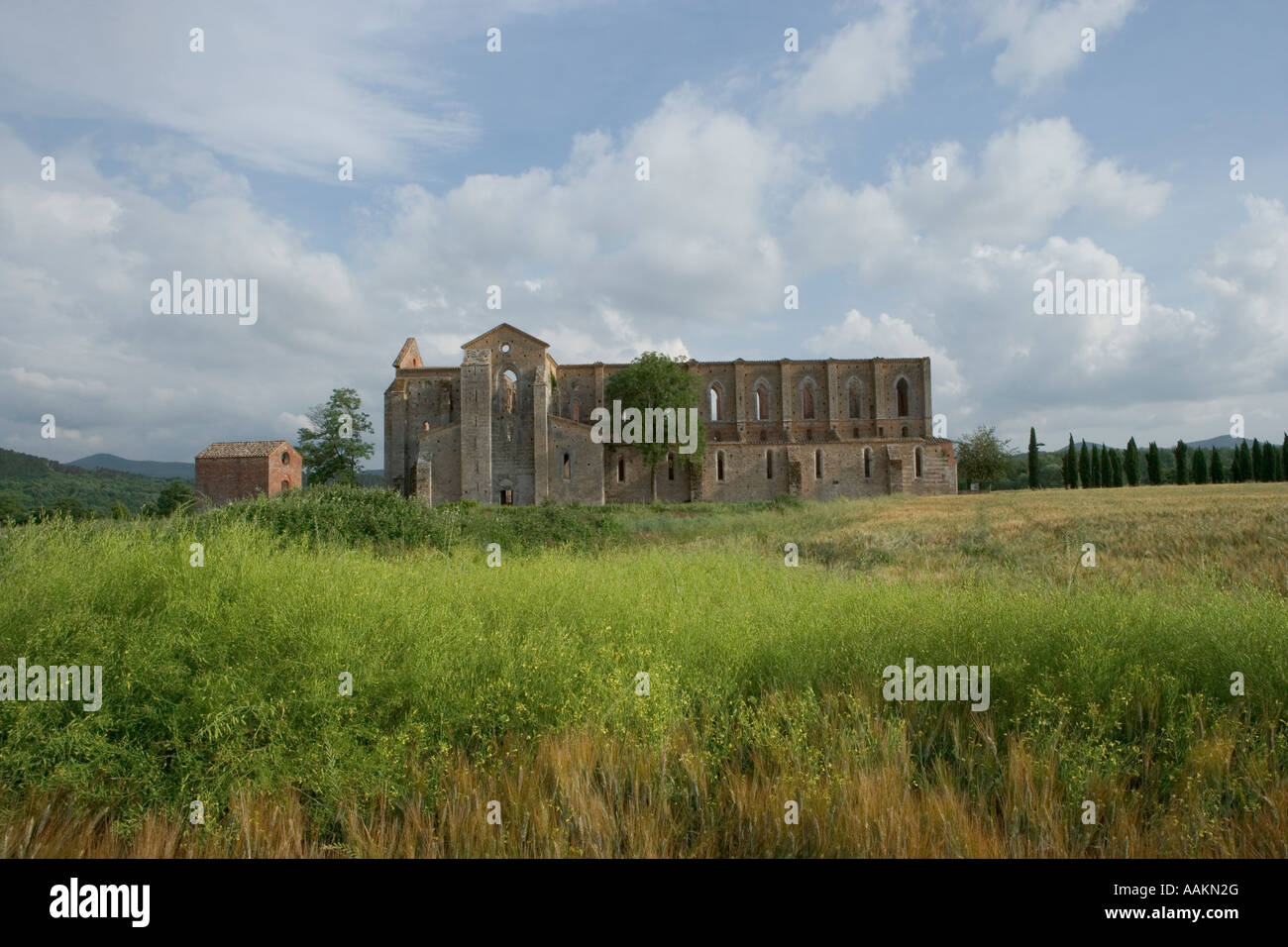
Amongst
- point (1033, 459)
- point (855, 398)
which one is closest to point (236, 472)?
point (855, 398)

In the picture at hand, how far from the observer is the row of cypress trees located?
44531mm

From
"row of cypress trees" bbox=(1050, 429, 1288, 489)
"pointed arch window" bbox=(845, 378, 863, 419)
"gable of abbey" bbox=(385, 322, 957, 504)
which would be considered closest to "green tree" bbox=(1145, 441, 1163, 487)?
"row of cypress trees" bbox=(1050, 429, 1288, 489)

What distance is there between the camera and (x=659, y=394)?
41.6 m

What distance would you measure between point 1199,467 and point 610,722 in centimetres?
5779

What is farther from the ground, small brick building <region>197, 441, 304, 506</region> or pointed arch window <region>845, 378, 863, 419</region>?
pointed arch window <region>845, 378, 863, 419</region>

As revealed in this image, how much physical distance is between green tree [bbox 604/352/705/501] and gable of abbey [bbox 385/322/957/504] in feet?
2.65

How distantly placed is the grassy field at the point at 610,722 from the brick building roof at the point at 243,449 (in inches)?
1313

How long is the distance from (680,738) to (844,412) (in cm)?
4704

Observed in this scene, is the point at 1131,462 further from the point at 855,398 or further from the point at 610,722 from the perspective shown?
the point at 610,722

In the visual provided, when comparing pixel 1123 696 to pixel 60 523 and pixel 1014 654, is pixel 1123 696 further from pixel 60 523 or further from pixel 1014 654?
pixel 60 523

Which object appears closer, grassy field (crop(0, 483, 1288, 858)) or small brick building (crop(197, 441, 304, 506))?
grassy field (crop(0, 483, 1288, 858))

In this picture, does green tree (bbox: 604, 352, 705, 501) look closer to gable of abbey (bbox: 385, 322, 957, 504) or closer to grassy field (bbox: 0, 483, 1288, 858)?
gable of abbey (bbox: 385, 322, 957, 504)

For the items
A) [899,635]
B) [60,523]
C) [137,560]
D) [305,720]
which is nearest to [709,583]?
[899,635]

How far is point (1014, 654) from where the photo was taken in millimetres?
4898
